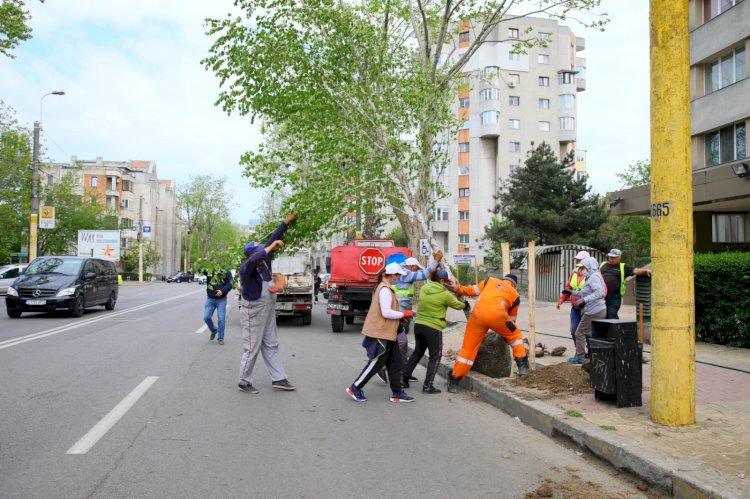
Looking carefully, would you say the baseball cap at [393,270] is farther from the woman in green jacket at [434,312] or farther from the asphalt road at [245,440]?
the asphalt road at [245,440]

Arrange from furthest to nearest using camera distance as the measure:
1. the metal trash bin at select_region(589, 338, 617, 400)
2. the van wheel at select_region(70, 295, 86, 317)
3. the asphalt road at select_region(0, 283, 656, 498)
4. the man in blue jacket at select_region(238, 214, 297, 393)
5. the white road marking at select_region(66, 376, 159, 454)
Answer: the van wheel at select_region(70, 295, 86, 317) < the man in blue jacket at select_region(238, 214, 297, 393) < the metal trash bin at select_region(589, 338, 617, 400) < the white road marking at select_region(66, 376, 159, 454) < the asphalt road at select_region(0, 283, 656, 498)

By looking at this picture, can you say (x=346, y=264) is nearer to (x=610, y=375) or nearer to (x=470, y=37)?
(x=610, y=375)

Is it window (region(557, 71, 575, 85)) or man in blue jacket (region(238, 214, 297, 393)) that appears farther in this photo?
window (region(557, 71, 575, 85))

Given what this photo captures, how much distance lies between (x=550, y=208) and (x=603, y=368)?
30664mm

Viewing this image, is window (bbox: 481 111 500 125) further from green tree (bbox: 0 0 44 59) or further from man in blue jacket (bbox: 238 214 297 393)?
man in blue jacket (bbox: 238 214 297 393)

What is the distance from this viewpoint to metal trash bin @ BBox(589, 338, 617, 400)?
20.6ft

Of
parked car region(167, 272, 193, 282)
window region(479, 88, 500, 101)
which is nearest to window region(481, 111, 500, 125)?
window region(479, 88, 500, 101)

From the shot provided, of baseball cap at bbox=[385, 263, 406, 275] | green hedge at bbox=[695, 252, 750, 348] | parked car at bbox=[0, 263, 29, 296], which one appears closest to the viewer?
baseball cap at bbox=[385, 263, 406, 275]

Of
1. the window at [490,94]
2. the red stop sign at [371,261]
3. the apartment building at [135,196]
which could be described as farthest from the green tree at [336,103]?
the apartment building at [135,196]

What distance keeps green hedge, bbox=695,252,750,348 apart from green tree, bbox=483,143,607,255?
77.1ft

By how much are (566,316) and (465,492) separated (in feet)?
52.7

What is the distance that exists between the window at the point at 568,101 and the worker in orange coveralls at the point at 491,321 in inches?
2069

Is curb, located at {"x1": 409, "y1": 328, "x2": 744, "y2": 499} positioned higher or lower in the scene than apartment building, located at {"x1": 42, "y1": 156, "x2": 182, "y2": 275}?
lower

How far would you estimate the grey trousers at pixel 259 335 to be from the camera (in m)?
7.73
